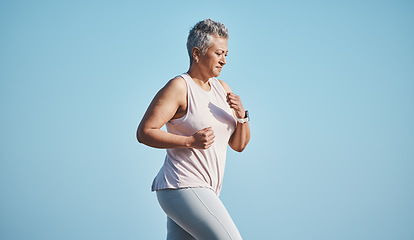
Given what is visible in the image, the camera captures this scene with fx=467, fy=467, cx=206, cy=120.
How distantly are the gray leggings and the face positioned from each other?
1.29 feet

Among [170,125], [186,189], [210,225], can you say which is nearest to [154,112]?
[170,125]

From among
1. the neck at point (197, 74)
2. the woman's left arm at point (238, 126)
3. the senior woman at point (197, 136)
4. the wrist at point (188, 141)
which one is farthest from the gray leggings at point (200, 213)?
the neck at point (197, 74)

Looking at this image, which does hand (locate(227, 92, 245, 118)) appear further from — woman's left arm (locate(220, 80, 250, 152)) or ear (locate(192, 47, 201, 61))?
ear (locate(192, 47, 201, 61))

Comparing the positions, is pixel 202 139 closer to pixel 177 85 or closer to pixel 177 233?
pixel 177 85

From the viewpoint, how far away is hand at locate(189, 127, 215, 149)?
1.35m

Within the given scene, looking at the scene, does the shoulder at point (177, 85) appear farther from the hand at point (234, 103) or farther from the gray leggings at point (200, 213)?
the gray leggings at point (200, 213)

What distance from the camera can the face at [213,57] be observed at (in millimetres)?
1507

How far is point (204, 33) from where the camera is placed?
4.96ft

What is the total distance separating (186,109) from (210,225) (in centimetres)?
36

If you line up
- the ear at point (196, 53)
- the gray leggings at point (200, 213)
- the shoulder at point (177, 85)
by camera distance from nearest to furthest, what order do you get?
the gray leggings at point (200, 213)
the shoulder at point (177, 85)
the ear at point (196, 53)

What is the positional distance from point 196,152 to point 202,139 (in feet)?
0.29

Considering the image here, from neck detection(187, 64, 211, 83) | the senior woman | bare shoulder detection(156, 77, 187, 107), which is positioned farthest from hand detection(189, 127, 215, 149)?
neck detection(187, 64, 211, 83)

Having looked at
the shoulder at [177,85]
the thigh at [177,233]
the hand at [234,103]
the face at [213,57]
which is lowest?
the thigh at [177,233]

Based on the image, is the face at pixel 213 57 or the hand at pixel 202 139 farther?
the face at pixel 213 57
